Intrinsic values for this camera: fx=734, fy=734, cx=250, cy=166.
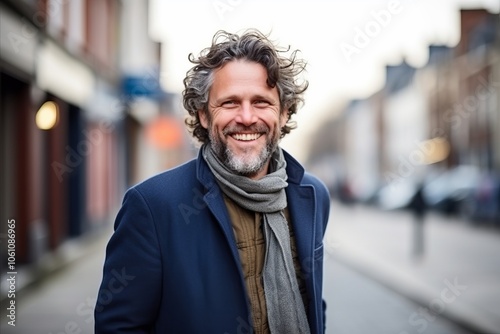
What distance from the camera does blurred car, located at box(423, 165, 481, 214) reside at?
2598 centimetres

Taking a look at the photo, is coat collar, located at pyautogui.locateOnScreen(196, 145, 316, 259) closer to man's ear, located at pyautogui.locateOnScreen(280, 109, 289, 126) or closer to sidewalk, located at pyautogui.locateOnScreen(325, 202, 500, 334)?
man's ear, located at pyautogui.locateOnScreen(280, 109, 289, 126)

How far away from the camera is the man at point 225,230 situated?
93.6 inches

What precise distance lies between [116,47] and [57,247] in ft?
31.3

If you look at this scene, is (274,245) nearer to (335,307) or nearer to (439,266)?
(335,307)

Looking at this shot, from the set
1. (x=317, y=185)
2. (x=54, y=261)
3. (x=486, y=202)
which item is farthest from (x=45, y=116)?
(x=486, y=202)

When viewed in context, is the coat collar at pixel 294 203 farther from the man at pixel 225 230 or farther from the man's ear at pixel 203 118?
the man's ear at pixel 203 118

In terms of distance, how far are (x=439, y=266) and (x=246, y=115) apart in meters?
11.1

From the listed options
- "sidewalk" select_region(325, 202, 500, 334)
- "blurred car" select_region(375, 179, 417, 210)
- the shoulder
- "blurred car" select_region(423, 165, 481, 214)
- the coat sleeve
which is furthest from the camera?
"blurred car" select_region(375, 179, 417, 210)

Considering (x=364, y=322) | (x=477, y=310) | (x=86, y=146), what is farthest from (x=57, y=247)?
(x=477, y=310)

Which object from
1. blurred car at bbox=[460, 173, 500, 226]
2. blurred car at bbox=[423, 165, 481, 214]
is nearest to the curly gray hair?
blurred car at bbox=[460, 173, 500, 226]

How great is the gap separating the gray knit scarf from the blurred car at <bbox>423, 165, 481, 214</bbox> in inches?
923

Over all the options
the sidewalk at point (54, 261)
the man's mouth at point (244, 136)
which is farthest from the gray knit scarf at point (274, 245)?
the sidewalk at point (54, 261)

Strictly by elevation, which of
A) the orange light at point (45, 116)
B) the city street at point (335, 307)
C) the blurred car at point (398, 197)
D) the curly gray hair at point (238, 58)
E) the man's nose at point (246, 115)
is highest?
the orange light at point (45, 116)

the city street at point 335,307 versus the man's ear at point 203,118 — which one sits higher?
the man's ear at point 203,118
